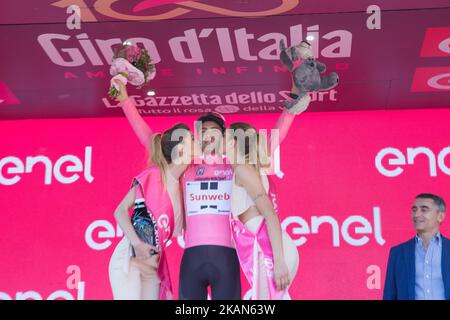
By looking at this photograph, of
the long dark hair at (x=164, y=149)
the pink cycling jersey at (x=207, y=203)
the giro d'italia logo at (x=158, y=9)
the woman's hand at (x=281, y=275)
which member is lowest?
the woman's hand at (x=281, y=275)

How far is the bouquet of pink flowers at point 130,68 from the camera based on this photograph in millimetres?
4027

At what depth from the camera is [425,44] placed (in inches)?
187

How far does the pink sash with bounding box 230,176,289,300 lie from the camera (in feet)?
11.6

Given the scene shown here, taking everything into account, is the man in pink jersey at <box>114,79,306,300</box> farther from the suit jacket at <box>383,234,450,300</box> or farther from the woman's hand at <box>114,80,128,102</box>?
the suit jacket at <box>383,234,450,300</box>

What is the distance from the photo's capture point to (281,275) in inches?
139

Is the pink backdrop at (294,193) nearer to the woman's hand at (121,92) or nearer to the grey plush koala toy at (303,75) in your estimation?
the grey plush koala toy at (303,75)

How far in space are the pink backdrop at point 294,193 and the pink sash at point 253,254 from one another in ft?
5.35

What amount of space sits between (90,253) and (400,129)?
8.86 ft

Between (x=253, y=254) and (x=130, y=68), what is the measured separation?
53.9 inches

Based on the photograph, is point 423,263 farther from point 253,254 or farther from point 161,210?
point 161,210

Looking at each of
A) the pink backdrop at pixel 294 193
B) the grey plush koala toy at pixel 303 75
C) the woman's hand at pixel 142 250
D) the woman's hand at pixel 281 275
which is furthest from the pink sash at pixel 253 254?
the pink backdrop at pixel 294 193

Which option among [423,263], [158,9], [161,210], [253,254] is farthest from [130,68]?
[423,263]

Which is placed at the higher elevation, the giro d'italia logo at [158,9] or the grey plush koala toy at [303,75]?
the giro d'italia logo at [158,9]
